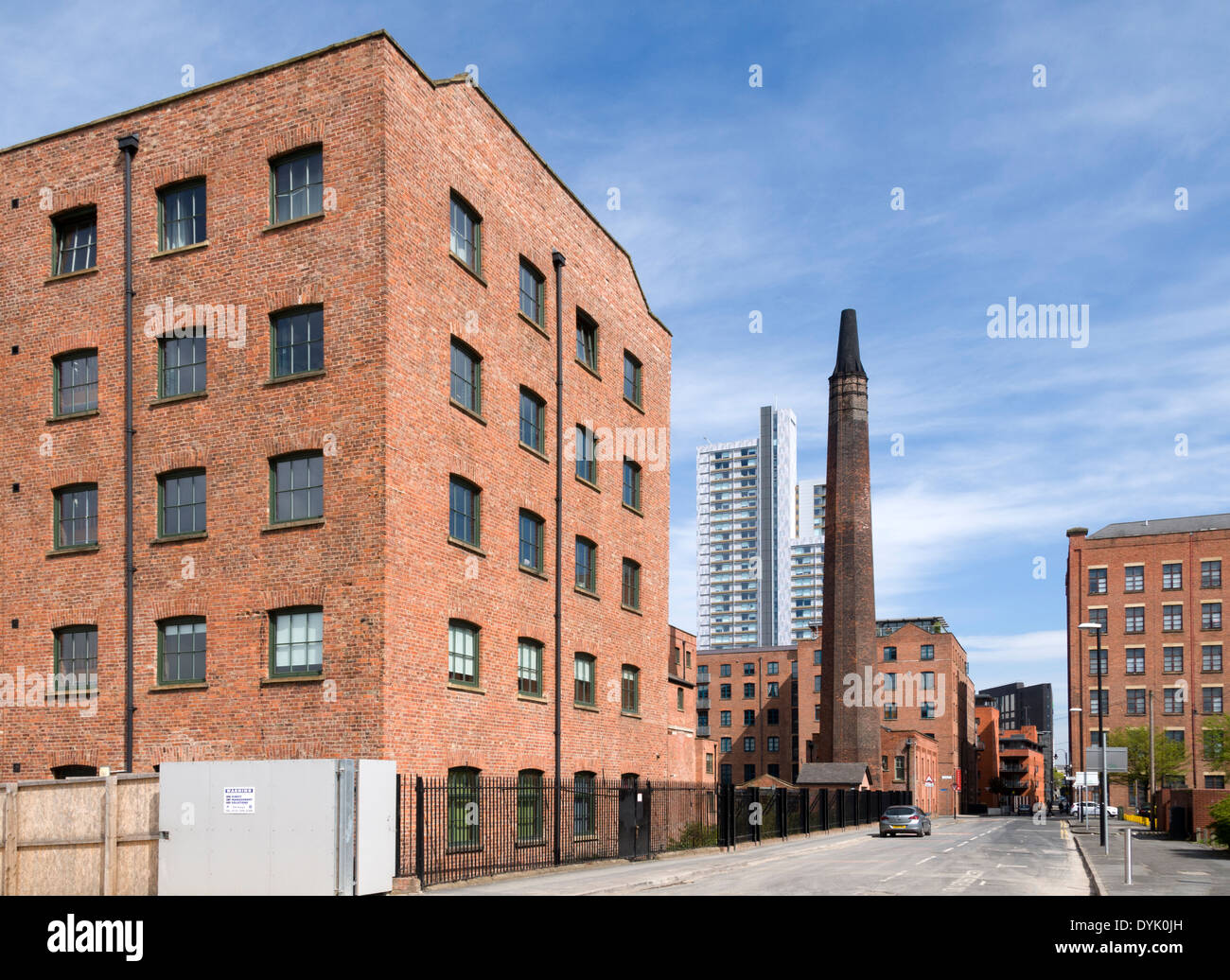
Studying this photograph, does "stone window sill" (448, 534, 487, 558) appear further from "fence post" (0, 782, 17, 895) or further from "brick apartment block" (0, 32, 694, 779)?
"fence post" (0, 782, 17, 895)

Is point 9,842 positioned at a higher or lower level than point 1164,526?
lower

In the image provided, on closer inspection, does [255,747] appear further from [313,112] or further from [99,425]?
[313,112]

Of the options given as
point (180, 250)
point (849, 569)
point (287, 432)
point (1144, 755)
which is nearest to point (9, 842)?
point (287, 432)

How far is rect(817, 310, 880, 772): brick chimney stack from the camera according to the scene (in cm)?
7769

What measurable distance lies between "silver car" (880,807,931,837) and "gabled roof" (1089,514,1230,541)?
2513 inches

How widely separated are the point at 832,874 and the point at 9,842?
17414 millimetres

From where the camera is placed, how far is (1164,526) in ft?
371

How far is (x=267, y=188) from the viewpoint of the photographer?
26891mm

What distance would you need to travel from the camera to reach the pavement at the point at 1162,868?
76.8 feet

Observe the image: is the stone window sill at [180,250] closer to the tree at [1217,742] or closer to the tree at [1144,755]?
the tree at [1217,742]

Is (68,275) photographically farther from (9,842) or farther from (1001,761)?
(1001,761)

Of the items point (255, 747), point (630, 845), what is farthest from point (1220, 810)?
point (255, 747)

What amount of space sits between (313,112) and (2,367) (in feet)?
35.5

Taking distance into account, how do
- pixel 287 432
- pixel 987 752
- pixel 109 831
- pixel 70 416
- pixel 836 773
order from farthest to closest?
pixel 987 752 < pixel 836 773 < pixel 70 416 < pixel 287 432 < pixel 109 831
